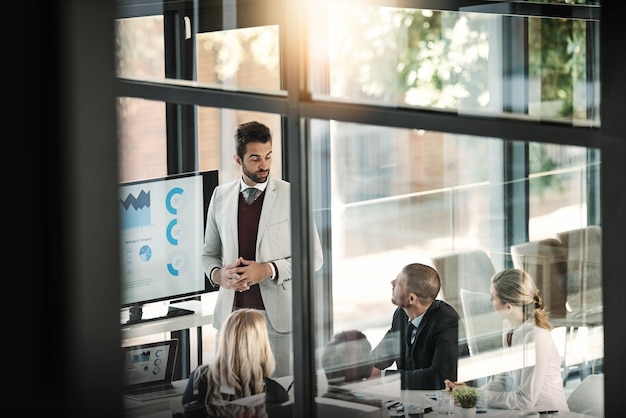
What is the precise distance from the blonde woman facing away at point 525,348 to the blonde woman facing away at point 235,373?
1059mm

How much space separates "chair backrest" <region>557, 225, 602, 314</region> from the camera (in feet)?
8.37

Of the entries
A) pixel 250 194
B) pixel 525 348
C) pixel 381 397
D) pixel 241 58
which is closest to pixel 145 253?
pixel 250 194

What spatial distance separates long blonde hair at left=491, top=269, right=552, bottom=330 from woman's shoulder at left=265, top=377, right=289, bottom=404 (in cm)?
102

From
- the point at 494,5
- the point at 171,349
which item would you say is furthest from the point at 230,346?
the point at 494,5

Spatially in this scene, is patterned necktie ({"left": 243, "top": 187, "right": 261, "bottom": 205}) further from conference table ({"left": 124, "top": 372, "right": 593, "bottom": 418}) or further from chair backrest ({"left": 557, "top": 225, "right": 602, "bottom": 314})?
chair backrest ({"left": 557, "top": 225, "right": 602, "bottom": 314})

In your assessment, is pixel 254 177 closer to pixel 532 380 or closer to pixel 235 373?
pixel 235 373

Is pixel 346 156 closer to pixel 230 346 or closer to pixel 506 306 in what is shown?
pixel 506 306

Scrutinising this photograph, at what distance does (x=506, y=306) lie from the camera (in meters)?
2.89

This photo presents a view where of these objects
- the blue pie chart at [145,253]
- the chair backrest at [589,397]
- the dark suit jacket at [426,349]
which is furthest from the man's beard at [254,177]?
the chair backrest at [589,397]

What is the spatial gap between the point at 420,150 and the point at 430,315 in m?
0.58

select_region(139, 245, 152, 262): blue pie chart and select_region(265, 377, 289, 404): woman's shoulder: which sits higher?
select_region(139, 245, 152, 262): blue pie chart

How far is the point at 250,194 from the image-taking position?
365cm

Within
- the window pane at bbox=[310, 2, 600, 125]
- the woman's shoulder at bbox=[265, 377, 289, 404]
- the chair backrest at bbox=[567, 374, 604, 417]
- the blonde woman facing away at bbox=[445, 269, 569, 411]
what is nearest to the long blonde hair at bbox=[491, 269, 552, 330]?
the blonde woman facing away at bbox=[445, 269, 569, 411]

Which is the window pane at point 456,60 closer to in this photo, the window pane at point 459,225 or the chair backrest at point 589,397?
the window pane at point 459,225
